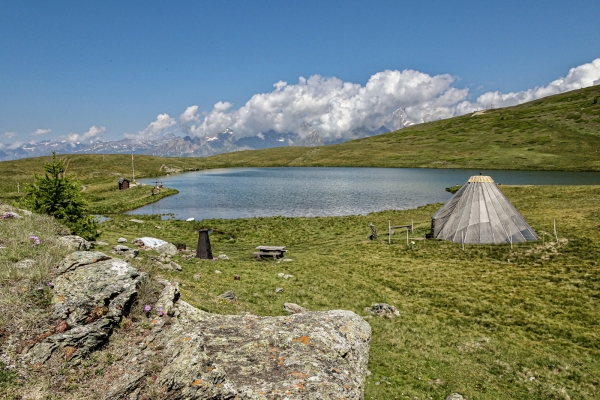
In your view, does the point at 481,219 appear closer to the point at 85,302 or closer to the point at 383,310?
the point at 383,310

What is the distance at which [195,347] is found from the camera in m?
7.87

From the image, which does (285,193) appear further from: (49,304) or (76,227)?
(49,304)

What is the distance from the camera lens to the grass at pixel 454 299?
13.5 m

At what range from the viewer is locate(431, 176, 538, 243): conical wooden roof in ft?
109

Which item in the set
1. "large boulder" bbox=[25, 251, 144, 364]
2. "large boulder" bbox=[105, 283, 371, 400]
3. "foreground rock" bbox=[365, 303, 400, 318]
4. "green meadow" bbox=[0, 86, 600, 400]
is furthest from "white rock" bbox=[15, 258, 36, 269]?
"foreground rock" bbox=[365, 303, 400, 318]

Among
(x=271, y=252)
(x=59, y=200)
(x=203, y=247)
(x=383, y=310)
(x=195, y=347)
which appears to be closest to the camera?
(x=195, y=347)

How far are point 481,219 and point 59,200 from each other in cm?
3650

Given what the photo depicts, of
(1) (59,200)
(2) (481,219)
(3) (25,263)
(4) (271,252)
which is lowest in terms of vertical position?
(4) (271,252)

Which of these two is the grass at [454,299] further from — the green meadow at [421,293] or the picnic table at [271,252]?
the picnic table at [271,252]

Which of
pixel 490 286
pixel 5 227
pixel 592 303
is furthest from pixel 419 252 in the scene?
pixel 5 227

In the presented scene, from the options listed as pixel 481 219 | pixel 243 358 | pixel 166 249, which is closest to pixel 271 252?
pixel 166 249

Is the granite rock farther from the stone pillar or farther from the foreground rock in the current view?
the foreground rock

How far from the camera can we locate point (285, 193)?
8912cm

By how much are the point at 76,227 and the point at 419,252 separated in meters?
28.1
